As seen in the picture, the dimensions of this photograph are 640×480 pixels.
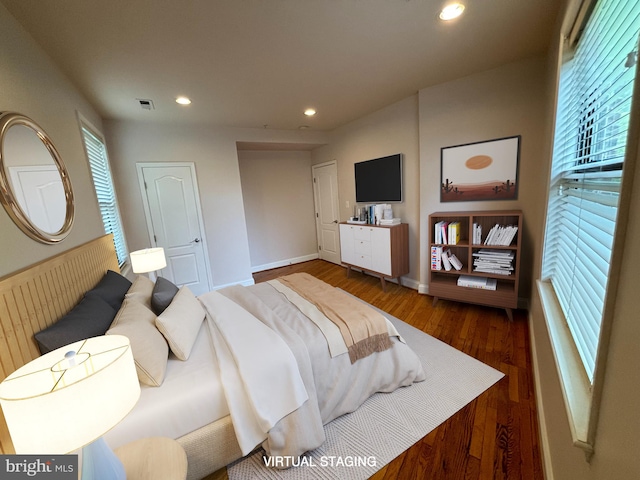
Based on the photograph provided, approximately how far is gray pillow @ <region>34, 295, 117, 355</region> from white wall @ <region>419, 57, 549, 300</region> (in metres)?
3.19

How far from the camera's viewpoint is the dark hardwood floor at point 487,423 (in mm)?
1292

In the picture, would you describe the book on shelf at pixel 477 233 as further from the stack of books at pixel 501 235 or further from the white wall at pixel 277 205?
the white wall at pixel 277 205

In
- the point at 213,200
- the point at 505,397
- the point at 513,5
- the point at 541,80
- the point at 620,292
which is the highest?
the point at 513,5

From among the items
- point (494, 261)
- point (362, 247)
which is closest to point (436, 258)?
point (494, 261)

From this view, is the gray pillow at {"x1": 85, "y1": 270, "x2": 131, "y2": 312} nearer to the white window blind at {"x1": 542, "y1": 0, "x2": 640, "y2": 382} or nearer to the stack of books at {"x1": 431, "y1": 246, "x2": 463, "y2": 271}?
the white window blind at {"x1": 542, "y1": 0, "x2": 640, "y2": 382}

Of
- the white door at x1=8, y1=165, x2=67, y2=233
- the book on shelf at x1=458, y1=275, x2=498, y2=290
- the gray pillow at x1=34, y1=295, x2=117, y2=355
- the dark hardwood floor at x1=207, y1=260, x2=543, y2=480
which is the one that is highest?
the white door at x1=8, y1=165, x2=67, y2=233

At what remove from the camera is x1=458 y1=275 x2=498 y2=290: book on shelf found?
8.58 ft

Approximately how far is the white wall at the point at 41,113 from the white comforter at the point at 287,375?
1013 millimetres

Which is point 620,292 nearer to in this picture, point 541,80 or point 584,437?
point 584,437

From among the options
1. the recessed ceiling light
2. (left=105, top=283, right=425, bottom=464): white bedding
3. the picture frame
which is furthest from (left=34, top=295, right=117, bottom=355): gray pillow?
the picture frame

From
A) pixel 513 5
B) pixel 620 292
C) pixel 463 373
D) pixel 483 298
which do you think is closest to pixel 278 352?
pixel 620 292

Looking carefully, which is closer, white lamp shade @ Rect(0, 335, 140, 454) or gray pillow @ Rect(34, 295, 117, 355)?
white lamp shade @ Rect(0, 335, 140, 454)

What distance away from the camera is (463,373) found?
1919mm

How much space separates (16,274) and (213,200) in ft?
9.45
